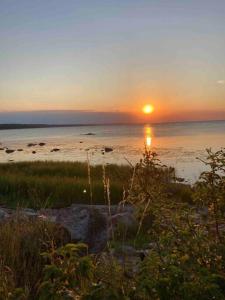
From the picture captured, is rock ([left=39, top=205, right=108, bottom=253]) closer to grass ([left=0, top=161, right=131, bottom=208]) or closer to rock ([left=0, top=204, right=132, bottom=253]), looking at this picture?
rock ([left=0, top=204, right=132, bottom=253])

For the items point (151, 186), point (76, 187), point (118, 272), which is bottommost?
point (76, 187)

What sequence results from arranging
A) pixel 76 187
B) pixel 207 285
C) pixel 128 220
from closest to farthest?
1. pixel 207 285
2. pixel 128 220
3. pixel 76 187

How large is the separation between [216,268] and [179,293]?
47 centimetres

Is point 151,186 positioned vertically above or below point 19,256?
above

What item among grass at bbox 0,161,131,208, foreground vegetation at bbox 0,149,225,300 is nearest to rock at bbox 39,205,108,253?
grass at bbox 0,161,131,208

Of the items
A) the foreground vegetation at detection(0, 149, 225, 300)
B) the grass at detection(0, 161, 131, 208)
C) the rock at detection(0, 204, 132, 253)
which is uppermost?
the foreground vegetation at detection(0, 149, 225, 300)

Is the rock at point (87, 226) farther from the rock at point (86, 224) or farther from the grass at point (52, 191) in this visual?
the grass at point (52, 191)

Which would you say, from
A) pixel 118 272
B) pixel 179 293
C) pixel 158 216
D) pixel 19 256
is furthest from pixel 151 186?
pixel 19 256

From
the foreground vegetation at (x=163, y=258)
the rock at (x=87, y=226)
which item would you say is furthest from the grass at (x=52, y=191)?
the foreground vegetation at (x=163, y=258)

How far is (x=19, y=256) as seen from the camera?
6.88 m

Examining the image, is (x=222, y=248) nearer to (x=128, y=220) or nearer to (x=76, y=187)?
(x=128, y=220)

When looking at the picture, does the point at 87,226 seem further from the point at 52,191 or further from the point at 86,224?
the point at 52,191

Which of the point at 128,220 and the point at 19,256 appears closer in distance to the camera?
the point at 19,256

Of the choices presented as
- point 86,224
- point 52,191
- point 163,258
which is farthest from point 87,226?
point 52,191
